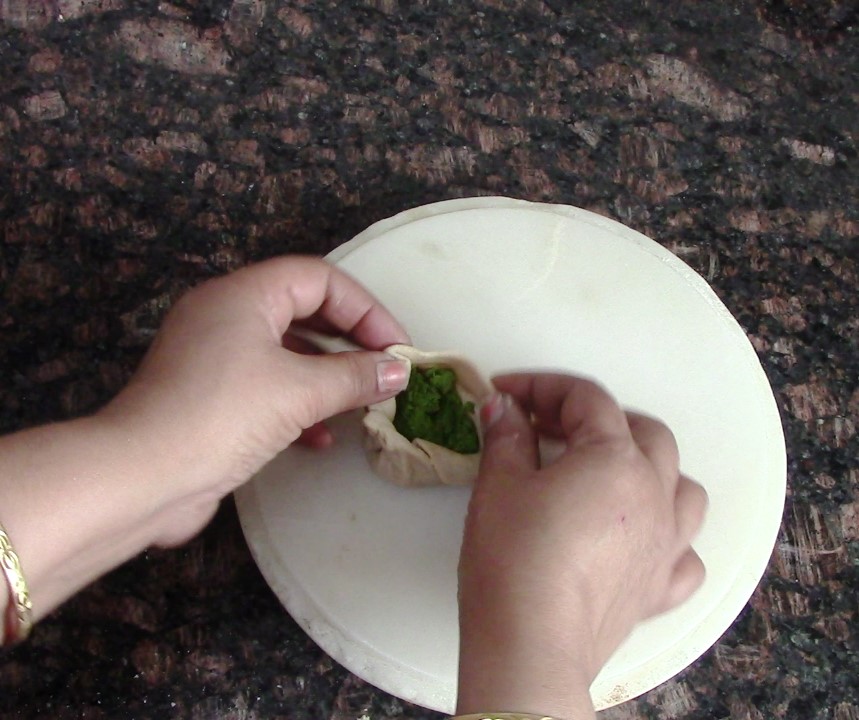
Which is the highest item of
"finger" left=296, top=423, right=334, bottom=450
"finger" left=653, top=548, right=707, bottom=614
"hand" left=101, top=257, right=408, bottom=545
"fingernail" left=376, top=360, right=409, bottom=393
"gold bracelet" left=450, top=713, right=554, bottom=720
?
"hand" left=101, top=257, right=408, bottom=545

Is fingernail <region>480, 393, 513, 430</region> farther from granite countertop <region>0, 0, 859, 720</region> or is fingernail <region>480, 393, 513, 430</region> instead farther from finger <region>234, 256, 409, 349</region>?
granite countertop <region>0, 0, 859, 720</region>

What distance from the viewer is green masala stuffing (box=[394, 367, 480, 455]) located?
81 cm

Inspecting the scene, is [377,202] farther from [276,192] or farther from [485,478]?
[485,478]

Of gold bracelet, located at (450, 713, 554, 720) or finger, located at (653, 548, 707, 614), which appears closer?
gold bracelet, located at (450, 713, 554, 720)

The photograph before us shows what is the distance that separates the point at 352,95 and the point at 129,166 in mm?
323

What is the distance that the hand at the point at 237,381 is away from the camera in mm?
611

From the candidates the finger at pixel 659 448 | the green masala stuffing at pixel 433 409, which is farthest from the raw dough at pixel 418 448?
the finger at pixel 659 448

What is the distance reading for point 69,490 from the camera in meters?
0.56

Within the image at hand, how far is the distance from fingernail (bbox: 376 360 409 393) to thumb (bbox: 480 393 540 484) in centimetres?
9

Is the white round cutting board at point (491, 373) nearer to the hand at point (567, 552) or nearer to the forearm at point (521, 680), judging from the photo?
the hand at point (567, 552)

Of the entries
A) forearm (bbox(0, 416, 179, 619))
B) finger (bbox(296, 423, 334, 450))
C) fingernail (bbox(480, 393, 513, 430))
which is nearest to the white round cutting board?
finger (bbox(296, 423, 334, 450))

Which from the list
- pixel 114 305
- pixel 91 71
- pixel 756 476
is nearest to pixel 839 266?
pixel 756 476

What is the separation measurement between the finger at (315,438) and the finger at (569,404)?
0.19 metres

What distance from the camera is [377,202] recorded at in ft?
3.41
